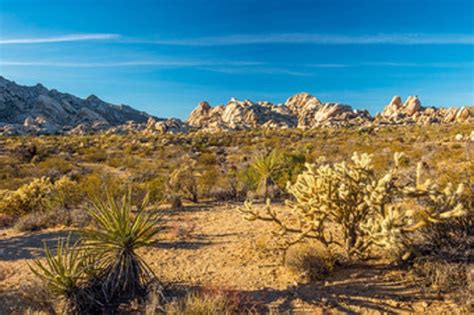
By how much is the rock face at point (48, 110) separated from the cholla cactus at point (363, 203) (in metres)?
68.6

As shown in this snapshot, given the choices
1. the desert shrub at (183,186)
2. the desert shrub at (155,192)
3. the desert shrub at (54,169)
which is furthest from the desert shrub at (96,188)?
the desert shrub at (54,169)

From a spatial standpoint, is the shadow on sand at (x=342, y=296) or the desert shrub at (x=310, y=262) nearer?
the shadow on sand at (x=342, y=296)

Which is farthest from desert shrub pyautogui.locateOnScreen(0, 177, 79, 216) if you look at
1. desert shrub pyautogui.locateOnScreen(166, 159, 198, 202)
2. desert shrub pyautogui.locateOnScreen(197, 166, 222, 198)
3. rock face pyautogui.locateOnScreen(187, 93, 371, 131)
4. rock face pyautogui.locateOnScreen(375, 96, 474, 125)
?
rock face pyautogui.locateOnScreen(375, 96, 474, 125)

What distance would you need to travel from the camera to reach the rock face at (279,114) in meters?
88.4

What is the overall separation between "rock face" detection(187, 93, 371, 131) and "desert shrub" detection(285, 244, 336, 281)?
253 feet

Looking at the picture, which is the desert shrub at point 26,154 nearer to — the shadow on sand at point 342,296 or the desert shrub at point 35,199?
the desert shrub at point 35,199

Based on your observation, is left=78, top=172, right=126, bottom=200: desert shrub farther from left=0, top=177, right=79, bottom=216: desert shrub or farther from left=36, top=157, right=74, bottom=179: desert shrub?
left=36, top=157, right=74, bottom=179: desert shrub

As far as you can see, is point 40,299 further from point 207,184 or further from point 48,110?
point 48,110

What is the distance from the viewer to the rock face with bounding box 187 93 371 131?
290ft

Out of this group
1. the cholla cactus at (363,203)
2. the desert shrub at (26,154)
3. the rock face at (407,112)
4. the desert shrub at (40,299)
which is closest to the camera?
the desert shrub at (40,299)

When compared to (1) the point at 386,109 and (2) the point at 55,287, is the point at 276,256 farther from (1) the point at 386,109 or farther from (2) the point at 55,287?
(1) the point at 386,109

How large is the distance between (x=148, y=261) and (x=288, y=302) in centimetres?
284

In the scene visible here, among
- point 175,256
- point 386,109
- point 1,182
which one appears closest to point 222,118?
point 386,109

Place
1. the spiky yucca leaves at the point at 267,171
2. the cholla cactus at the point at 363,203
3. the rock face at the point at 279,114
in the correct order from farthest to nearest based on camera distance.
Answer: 1. the rock face at the point at 279,114
2. the spiky yucca leaves at the point at 267,171
3. the cholla cactus at the point at 363,203
